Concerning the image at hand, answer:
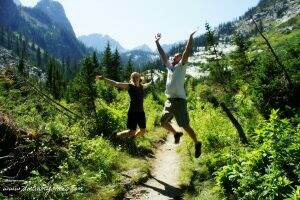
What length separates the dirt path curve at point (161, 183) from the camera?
10.2m

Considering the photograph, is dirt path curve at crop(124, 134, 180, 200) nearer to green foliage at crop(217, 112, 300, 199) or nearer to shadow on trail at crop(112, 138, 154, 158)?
shadow on trail at crop(112, 138, 154, 158)

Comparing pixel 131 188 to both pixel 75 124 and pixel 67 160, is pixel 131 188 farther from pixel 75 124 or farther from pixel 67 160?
pixel 75 124

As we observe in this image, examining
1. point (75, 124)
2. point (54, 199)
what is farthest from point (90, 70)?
point (54, 199)

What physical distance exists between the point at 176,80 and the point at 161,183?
3073 millimetres

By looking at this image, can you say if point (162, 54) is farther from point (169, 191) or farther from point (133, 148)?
point (133, 148)

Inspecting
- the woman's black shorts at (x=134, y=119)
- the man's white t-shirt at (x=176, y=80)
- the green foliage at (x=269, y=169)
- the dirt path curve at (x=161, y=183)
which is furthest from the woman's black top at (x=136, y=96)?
the green foliage at (x=269, y=169)

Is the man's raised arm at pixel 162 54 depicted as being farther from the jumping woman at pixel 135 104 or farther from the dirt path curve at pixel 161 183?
the dirt path curve at pixel 161 183

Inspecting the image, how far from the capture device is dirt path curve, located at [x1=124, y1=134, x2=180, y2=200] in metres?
10.2

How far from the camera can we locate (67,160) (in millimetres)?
11242

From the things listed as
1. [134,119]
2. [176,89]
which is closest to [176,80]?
[176,89]

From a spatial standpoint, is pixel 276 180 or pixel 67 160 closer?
pixel 276 180

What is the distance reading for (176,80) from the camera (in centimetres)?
1036

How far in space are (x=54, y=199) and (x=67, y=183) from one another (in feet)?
3.69

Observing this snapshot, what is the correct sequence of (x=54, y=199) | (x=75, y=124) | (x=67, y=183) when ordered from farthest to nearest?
(x=75, y=124), (x=67, y=183), (x=54, y=199)
